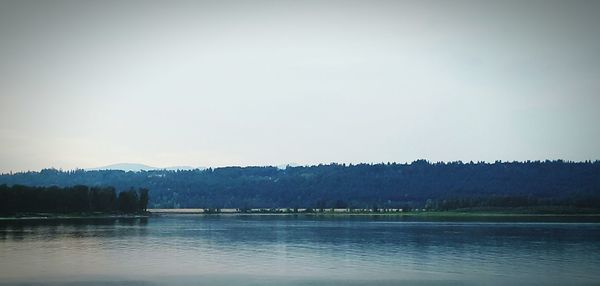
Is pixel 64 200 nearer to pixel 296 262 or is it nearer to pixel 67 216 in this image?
pixel 67 216

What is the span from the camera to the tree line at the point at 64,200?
14138cm

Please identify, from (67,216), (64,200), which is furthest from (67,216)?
(64,200)

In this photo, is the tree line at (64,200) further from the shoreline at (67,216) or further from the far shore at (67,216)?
the shoreline at (67,216)

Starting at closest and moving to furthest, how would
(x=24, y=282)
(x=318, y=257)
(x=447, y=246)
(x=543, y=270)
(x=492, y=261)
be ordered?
(x=24, y=282) < (x=543, y=270) < (x=492, y=261) < (x=318, y=257) < (x=447, y=246)

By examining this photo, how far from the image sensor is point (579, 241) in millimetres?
70562

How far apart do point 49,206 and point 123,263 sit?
11093 cm

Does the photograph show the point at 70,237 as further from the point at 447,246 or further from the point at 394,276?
the point at 394,276

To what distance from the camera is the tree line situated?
14138 centimetres

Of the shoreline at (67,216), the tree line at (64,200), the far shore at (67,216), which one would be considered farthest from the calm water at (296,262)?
the tree line at (64,200)

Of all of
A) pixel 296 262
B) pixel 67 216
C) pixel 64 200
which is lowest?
pixel 296 262

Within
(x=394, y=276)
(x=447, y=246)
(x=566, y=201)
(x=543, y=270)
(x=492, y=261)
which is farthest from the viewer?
(x=566, y=201)

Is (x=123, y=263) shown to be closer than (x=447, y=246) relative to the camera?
Yes

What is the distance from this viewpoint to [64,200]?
15212 centimetres

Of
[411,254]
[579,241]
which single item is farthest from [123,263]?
[579,241]
